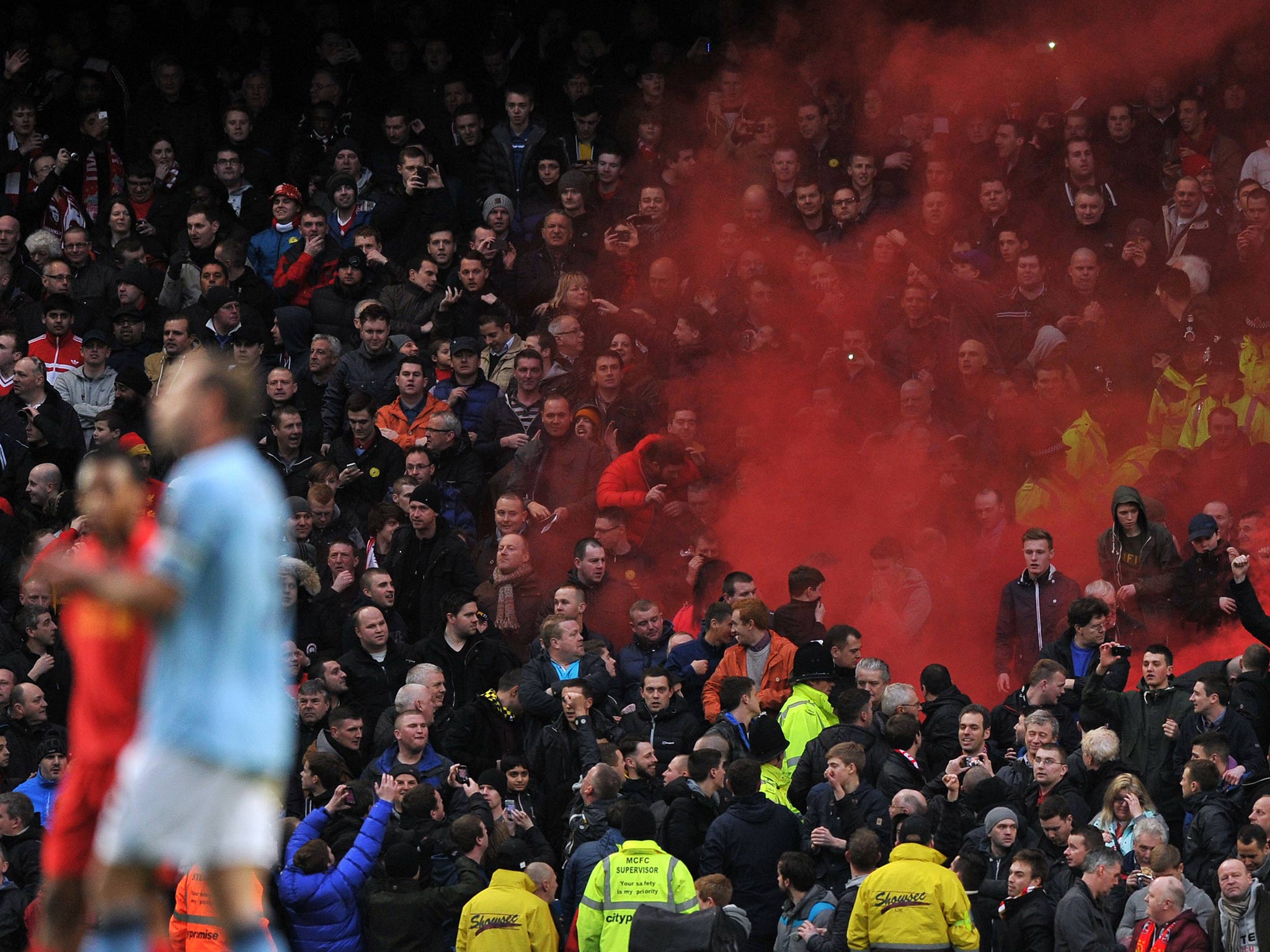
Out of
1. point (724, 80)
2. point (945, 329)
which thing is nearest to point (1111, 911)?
point (945, 329)

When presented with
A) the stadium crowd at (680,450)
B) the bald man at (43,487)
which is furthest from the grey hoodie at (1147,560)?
the bald man at (43,487)

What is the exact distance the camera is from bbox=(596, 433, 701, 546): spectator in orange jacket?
14422 mm

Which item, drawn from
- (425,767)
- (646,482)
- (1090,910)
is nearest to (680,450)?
(646,482)

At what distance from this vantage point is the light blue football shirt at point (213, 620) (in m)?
4.67

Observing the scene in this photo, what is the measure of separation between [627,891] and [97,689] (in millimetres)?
5681

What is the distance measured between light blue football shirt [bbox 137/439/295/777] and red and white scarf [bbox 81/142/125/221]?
1459 cm

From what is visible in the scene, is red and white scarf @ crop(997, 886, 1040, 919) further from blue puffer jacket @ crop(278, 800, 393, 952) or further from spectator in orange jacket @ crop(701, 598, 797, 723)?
blue puffer jacket @ crop(278, 800, 393, 952)

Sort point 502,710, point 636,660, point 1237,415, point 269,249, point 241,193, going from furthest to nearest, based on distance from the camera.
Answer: point 241,193, point 269,249, point 1237,415, point 636,660, point 502,710

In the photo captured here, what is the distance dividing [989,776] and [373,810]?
356 cm

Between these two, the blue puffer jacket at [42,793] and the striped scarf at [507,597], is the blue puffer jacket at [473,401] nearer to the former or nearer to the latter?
the striped scarf at [507,597]

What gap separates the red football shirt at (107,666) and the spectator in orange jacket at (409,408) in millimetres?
10222

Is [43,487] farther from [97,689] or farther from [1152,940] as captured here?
[97,689]

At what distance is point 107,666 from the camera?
4.95 m

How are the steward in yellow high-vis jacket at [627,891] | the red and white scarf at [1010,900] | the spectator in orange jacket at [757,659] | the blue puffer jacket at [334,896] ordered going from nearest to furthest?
the steward in yellow high-vis jacket at [627,891], the red and white scarf at [1010,900], the blue puffer jacket at [334,896], the spectator in orange jacket at [757,659]
